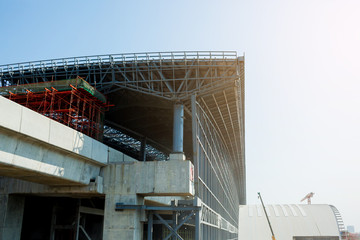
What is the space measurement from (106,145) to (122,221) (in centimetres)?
685

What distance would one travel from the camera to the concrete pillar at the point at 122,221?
64.5ft

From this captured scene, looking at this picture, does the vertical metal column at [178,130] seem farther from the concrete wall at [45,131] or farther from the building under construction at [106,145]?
the concrete wall at [45,131]

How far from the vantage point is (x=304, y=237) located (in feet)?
270

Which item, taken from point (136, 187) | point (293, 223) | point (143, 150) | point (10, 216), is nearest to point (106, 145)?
point (136, 187)

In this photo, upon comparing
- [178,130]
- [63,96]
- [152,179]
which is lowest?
[152,179]

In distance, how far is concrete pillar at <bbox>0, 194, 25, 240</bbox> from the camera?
21156 millimetres

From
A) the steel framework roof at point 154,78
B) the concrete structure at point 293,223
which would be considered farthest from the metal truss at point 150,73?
the concrete structure at point 293,223

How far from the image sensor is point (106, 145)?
81.0ft

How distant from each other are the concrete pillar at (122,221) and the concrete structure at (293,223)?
229 feet

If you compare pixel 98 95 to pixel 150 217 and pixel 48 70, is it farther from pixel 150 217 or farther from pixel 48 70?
pixel 150 217

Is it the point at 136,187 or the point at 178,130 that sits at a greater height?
the point at 178,130

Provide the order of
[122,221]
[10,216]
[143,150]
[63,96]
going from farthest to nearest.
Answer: [143,150]
[63,96]
[10,216]
[122,221]

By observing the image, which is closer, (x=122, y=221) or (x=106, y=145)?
(x=122, y=221)

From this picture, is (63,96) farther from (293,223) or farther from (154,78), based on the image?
(293,223)
